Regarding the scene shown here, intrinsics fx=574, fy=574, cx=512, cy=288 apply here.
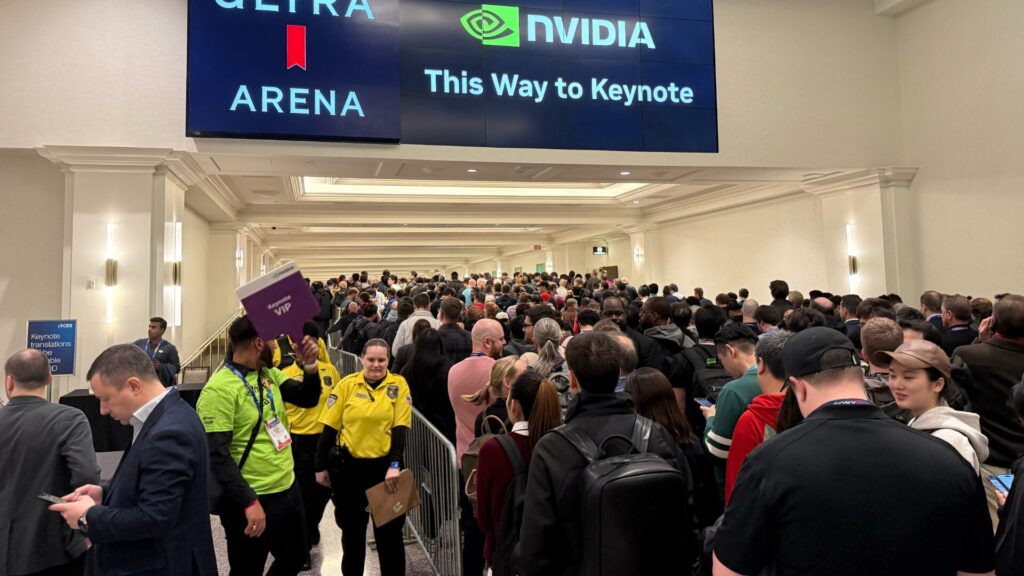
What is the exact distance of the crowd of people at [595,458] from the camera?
1309 mm

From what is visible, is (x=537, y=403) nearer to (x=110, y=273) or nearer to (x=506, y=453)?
(x=506, y=453)

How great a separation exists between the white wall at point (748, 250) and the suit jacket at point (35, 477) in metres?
12.9

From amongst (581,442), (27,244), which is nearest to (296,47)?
(27,244)

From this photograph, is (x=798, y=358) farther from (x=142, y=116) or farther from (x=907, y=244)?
(x=907, y=244)

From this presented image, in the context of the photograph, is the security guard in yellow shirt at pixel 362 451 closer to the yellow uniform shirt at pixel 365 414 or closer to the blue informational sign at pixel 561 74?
the yellow uniform shirt at pixel 365 414

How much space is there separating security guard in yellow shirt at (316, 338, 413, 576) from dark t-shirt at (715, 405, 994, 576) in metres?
2.37

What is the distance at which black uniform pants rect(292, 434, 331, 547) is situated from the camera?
3.92 m

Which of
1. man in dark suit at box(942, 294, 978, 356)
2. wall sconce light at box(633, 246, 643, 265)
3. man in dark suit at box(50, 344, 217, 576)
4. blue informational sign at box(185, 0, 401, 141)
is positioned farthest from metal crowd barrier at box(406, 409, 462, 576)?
wall sconce light at box(633, 246, 643, 265)

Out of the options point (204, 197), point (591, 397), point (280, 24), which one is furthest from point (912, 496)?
point (204, 197)

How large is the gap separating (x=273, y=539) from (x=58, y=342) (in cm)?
534

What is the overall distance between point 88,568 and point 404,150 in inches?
241

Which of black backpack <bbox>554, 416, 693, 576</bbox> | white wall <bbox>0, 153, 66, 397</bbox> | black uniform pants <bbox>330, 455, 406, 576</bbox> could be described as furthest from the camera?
white wall <bbox>0, 153, 66, 397</bbox>

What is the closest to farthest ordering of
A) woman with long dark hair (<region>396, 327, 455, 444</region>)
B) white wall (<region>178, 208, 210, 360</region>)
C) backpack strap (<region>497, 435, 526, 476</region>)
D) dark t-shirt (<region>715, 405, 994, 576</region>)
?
dark t-shirt (<region>715, 405, 994, 576</region>) → backpack strap (<region>497, 435, 526, 476</region>) → woman with long dark hair (<region>396, 327, 455, 444</region>) → white wall (<region>178, 208, 210, 360</region>)

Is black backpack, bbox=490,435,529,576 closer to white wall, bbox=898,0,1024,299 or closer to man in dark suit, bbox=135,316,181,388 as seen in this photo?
man in dark suit, bbox=135,316,181,388
